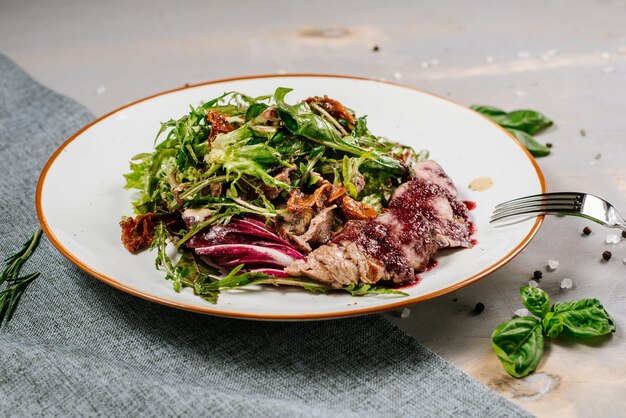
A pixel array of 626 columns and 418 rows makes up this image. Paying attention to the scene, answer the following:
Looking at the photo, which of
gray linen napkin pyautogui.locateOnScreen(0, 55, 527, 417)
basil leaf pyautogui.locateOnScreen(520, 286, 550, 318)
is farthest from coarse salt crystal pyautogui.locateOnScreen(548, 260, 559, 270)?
gray linen napkin pyautogui.locateOnScreen(0, 55, 527, 417)

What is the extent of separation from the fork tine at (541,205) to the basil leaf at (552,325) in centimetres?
65

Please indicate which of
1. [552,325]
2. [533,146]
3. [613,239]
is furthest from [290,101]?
[552,325]

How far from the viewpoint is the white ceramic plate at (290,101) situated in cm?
375

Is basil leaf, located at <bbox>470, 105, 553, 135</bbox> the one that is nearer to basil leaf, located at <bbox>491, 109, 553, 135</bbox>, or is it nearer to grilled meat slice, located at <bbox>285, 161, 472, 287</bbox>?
basil leaf, located at <bbox>491, 109, 553, 135</bbox>

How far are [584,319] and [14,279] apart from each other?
340cm

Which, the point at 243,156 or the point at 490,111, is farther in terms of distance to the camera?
the point at 490,111

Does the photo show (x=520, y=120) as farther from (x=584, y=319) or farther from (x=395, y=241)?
(x=395, y=241)

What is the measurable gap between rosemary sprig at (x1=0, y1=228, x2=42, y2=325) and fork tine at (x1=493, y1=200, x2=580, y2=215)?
9.63 ft

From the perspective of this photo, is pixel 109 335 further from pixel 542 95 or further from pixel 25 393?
pixel 542 95

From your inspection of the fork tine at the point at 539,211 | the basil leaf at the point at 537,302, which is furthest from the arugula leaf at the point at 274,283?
the fork tine at the point at 539,211

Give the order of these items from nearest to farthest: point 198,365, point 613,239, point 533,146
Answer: point 198,365, point 613,239, point 533,146

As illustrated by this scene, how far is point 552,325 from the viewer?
13.1 feet

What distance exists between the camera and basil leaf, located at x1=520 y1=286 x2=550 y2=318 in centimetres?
404

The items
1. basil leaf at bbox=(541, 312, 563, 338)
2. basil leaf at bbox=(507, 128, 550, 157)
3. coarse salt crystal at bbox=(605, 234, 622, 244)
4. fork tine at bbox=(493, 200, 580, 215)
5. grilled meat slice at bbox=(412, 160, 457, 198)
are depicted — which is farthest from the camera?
basil leaf at bbox=(507, 128, 550, 157)
